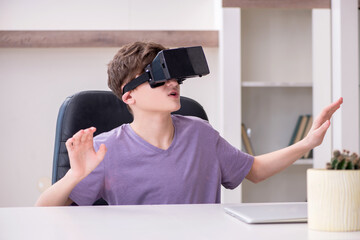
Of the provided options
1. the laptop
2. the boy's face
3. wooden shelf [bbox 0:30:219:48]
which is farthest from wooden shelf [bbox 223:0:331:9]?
the laptop

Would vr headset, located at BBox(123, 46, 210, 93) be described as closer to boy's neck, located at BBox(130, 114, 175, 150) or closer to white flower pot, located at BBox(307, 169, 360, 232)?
boy's neck, located at BBox(130, 114, 175, 150)

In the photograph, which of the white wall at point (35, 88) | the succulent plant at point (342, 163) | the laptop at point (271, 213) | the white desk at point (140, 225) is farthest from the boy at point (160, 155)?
the white wall at point (35, 88)

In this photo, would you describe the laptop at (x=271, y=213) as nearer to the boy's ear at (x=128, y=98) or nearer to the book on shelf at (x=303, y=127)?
the boy's ear at (x=128, y=98)

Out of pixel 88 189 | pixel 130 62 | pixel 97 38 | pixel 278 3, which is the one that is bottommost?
pixel 88 189

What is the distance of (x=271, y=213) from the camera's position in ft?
2.85

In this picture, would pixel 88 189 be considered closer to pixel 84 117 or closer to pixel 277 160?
pixel 84 117

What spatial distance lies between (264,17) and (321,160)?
947 millimetres

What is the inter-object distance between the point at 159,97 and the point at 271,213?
2.11 ft

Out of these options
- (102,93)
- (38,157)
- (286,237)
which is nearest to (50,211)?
(286,237)

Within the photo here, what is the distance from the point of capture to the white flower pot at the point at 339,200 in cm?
74

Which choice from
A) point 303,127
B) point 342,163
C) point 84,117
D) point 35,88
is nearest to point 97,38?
point 35,88

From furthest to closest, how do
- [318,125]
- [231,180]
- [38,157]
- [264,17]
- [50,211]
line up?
[264,17] < [38,157] < [231,180] < [318,125] < [50,211]

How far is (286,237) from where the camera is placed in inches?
28.1

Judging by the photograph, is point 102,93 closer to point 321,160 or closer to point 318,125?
point 318,125
